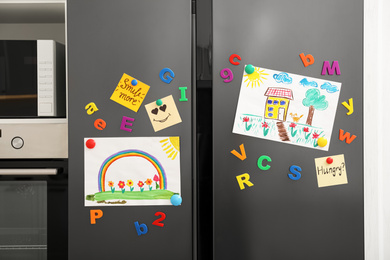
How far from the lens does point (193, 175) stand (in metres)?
1.33

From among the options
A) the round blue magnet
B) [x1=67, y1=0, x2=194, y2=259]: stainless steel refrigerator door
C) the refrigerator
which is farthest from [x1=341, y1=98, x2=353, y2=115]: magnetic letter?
the round blue magnet

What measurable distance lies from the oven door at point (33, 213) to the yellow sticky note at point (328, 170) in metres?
0.92

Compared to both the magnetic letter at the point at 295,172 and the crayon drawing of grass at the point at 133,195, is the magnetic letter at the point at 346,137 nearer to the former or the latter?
the magnetic letter at the point at 295,172

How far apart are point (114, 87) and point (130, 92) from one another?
0.06m

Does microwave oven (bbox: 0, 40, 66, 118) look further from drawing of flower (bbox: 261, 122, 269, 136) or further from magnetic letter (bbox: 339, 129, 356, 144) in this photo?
magnetic letter (bbox: 339, 129, 356, 144)

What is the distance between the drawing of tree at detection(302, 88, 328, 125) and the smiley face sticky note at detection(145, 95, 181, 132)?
449 mm

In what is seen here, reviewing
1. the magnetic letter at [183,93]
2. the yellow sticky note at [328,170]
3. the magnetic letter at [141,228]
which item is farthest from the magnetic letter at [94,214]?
the yellow sticky note at [328,170]

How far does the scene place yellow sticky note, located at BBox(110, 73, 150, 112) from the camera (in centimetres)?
132

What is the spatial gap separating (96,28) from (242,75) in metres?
0.54
